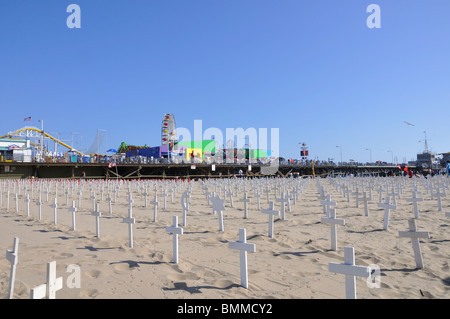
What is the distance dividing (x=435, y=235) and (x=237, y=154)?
57138mm

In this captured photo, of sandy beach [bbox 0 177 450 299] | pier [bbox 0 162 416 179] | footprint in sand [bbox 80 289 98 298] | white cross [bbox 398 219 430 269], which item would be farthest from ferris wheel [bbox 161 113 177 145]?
footprint in sand [bbox 80 289 98 298]

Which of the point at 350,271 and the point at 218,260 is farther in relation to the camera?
the point at 218,260

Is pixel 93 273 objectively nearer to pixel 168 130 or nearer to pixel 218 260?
pixel 218 260

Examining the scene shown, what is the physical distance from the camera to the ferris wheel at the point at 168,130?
55641 mm

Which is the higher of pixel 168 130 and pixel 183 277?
pixel 168 130

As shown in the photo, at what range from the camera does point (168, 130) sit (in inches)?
2227

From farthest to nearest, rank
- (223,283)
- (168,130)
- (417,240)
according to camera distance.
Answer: (168,130) < (417,240) < (223,283)

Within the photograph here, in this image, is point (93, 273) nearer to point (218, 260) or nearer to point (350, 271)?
point (218, 260)

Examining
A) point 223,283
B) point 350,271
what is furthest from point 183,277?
point 350,271

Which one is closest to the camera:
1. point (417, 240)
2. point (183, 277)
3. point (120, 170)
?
point (183, 277)

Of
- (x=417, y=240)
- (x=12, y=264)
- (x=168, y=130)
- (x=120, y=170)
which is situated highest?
(x=168, y=130)

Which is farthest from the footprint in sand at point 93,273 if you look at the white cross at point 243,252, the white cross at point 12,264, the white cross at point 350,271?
the white cross at point 350,271
